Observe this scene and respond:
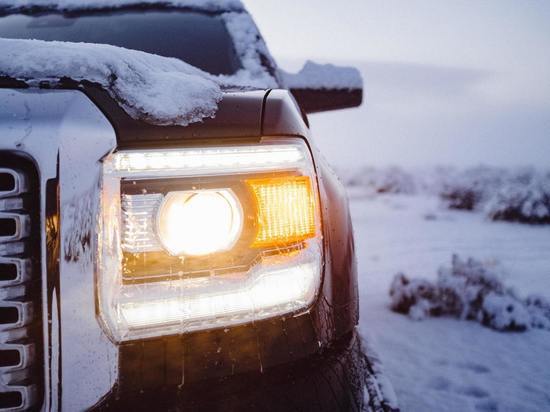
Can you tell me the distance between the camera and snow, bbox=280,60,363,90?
2.40m

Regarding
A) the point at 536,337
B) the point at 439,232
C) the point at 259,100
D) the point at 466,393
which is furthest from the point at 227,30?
the point at 439,232

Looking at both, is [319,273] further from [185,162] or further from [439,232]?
[439,232]

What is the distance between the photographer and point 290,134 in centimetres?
101

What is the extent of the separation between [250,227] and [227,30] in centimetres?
194

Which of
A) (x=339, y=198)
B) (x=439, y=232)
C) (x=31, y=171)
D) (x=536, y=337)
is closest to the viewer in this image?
(x=31, y=171)

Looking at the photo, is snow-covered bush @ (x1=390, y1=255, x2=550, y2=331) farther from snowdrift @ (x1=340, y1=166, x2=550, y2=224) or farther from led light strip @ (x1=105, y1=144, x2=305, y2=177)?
snowdrift @ (x1=340, y1=166, x2=550, y2=224)

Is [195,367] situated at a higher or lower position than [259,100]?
lower

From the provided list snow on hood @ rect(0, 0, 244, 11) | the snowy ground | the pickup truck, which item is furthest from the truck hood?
snow on hood @ rect(0, 0, 244, 11)

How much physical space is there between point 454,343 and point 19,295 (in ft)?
11.2

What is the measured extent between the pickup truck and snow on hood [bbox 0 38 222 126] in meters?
0.02

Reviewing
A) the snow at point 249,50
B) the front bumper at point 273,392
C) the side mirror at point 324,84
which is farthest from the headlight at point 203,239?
the side mirror at point 324,84

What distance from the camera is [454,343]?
11.5ft

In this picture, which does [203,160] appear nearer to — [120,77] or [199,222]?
[199,222]

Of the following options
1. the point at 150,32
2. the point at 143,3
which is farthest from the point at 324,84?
the point at 143,3
